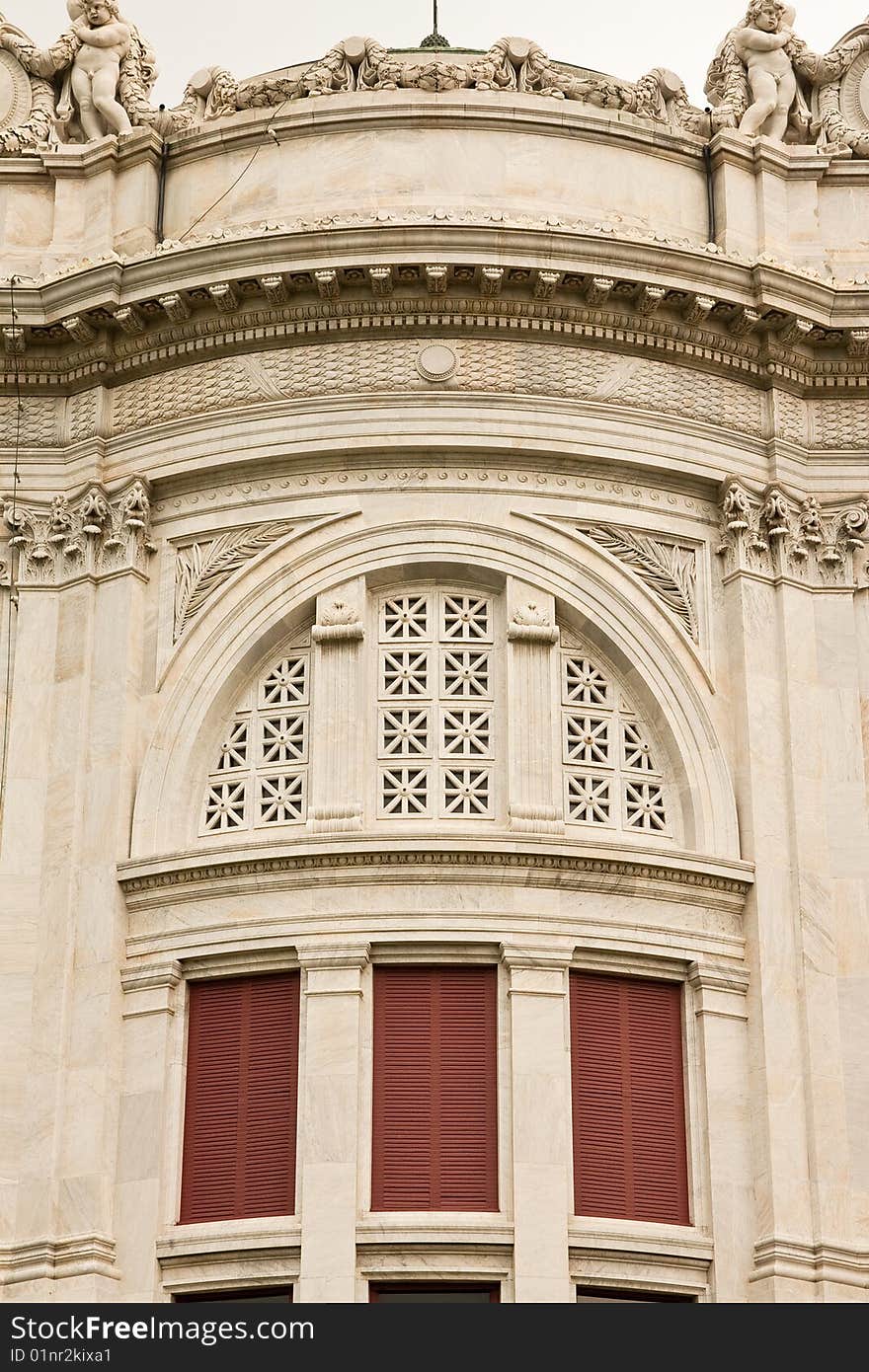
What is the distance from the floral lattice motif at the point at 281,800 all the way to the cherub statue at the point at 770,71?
1000cm

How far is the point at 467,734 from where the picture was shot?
26438 millimetres

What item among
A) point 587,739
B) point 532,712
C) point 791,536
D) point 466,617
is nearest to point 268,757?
point 466,617

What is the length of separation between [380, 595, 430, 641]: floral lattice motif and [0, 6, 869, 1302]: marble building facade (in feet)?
0.18

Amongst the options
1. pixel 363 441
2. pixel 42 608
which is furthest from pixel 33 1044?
pixel 363 441

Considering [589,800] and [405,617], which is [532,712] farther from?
[405,617]

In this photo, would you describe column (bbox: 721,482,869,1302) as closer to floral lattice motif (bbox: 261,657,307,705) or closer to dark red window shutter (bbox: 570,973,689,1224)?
dark red window shutter (bbox: 570,973,689,1224)

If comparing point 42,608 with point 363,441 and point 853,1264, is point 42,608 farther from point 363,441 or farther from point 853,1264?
point 853,1264

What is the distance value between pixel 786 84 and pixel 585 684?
334 inches

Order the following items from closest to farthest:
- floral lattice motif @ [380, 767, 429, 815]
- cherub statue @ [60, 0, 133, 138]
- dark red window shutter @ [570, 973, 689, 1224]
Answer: dark red window shutter @ [570, 973, 689, 1224]
floral lattice motif @ [380, 767, 429, 815]
cherub statue @ [60, 0, 133, 138]

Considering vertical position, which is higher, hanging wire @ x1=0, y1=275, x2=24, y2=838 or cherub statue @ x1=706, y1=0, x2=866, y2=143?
cherub statue @ x1=706, y1=0, x2=866, y2=143

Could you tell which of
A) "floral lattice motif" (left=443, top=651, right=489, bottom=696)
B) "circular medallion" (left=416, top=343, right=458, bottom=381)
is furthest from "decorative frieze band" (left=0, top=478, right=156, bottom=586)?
"floral lattice motif" (left=443, top=651, right=489, bottom=696)

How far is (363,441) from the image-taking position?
1077 inches

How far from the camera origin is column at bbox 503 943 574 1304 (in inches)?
943

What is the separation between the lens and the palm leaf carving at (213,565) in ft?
89.9
